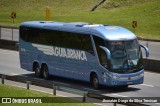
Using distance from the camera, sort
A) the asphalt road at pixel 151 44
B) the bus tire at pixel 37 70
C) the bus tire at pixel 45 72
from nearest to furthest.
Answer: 1. the bus tire at pixel 45 72
2. the bus tire at pixel 37 70
3. the asphalt road at pixel 151 44

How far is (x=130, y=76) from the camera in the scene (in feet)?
81.8

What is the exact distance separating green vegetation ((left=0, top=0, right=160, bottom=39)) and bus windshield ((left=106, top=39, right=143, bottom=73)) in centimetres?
3024

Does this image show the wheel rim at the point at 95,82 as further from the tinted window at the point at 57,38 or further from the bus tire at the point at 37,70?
the bus tire at the point at 37,70

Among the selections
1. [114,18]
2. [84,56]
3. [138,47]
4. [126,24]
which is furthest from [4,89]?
[114,18]

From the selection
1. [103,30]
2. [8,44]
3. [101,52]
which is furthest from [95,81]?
[8,44]

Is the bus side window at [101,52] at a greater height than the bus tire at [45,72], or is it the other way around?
the bus side window at [101,52]

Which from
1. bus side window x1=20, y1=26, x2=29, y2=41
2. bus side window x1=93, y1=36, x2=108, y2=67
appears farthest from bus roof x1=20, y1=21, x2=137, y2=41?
bus side window x1=20, y1=26, x2=29, y2=41

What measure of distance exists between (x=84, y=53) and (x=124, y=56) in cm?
226

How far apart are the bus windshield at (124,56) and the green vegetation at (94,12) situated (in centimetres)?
3024

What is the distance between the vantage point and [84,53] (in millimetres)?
26438

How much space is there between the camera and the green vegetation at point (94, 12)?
63750 millimetres

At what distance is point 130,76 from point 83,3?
182ft

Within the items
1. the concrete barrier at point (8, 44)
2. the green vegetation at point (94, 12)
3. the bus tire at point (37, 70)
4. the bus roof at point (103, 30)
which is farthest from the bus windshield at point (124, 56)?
the green vegetation at point (94, 12)

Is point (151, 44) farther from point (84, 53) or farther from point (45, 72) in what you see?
point (84, 53)
